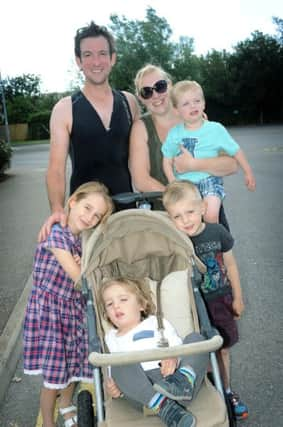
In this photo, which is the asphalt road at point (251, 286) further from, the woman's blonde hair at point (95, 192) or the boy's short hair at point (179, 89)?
the boy's short hair at point (179, 89)

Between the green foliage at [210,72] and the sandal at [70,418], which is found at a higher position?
the green foliage at [210,72]

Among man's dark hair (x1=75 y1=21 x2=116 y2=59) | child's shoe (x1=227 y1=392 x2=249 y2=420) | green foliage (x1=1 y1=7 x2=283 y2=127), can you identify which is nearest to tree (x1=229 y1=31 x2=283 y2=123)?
green foliage (x1=1 y1=7 x2=283 y2=127)

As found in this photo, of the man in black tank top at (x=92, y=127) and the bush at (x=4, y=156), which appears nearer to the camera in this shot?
the man in black tank top at (x=92, y=127)

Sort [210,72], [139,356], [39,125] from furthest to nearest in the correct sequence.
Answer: [39,125]
[210,72]
[139,356]

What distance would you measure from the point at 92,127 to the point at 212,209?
0.98 m

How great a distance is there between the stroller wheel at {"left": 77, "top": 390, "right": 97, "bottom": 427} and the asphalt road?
0.87m

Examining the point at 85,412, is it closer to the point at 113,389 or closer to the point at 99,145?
the point at 113,389

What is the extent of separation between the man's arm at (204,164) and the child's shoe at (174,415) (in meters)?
1.62

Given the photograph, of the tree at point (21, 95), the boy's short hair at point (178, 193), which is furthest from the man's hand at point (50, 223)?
the tree at point (21, 95)

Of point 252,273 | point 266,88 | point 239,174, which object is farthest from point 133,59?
point 252,273

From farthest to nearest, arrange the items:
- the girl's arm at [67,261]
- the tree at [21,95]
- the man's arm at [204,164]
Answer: the tree at [21,95]
the man's arm at [204,164]
the girl's arm at [67,261]

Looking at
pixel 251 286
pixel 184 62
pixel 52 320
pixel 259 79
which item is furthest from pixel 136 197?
pixel 184 62

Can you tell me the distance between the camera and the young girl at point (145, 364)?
2.38 meters

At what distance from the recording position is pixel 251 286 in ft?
19.3
